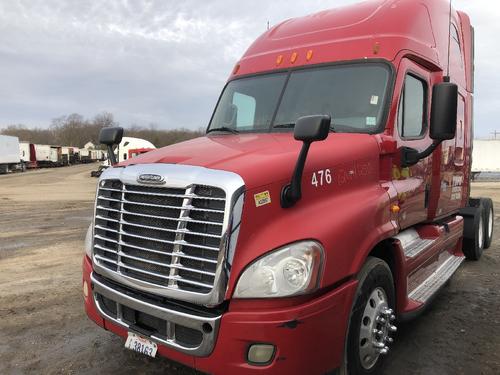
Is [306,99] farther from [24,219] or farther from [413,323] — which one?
[24,219]

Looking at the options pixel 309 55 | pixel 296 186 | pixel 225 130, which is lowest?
pixel 296 186

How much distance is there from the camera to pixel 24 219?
520 inches

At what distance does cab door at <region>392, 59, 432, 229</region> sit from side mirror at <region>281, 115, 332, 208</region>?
139cm

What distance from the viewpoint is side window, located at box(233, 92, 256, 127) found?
4.48m

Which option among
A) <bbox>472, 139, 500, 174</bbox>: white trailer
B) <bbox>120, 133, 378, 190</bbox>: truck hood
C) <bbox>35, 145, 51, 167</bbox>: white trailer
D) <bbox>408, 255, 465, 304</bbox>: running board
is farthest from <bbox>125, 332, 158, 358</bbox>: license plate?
<bbox>35, 145, 51, 167</bbox>: white trailer

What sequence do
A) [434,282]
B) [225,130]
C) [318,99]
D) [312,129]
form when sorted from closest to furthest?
[312,129] → [318,99] → [225,130] → [434,282]

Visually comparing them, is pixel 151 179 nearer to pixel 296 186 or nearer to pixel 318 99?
pixel 296 186

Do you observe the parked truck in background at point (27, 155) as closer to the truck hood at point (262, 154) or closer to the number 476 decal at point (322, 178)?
the truck hood at point (262, 154)

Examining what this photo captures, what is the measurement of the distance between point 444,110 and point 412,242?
4.44 ft

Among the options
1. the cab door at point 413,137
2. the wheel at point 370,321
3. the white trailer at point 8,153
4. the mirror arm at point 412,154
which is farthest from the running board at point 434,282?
the white trailer at point 8,153

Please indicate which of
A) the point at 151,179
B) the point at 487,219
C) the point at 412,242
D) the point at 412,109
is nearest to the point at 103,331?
the point at 151,179

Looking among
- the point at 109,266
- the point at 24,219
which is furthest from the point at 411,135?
the point at 24,219

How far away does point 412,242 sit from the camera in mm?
4570

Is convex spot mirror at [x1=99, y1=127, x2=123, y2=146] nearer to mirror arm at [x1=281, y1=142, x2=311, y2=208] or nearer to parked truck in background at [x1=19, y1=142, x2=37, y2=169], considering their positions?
mirror arm at [x1=281, y1=142, x2=311, y2=208]
